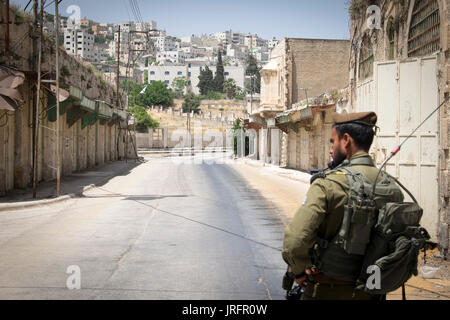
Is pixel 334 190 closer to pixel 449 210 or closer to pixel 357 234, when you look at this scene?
pixel 357 234

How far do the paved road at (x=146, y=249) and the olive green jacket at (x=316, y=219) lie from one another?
A: 2.39 metres

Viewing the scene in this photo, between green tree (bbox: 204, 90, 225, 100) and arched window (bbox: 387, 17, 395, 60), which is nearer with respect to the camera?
arched window (bbox: 387, 17, 395, 60)

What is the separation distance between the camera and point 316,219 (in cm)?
305

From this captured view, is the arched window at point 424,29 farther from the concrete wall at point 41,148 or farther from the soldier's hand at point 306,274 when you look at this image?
Result: the concrete wall at point 41,148

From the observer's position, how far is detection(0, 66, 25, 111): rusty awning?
42.1 ft

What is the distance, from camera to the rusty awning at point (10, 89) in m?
12.8

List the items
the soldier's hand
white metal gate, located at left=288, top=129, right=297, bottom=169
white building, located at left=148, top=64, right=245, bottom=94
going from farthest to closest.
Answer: white building, located at left=148, top=64, right=245, bottom=94, white metal gate, located at left=288, top=129, right=297, bottom=169, the soldier's hand

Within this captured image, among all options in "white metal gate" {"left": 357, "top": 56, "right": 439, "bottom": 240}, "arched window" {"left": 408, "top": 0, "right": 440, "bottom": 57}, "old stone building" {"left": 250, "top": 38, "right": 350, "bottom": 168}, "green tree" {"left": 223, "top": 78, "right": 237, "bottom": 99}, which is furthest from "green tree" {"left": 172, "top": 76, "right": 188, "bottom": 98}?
"white metal gate" {"left": 357, "top": 56, "right": 439, "bottom": 240}

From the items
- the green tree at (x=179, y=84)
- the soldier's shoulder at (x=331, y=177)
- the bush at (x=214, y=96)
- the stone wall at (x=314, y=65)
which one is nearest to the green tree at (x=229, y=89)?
the bush at (x=214, y=96)

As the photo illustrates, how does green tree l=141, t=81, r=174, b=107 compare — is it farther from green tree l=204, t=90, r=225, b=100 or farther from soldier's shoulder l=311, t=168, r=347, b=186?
soldier's shoulder l=311, t=168, r=347, b=186

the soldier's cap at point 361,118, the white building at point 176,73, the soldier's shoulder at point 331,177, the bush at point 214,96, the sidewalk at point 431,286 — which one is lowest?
the sidewalk at point 431,286

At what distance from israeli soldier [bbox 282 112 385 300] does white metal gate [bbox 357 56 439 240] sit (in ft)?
17.7
